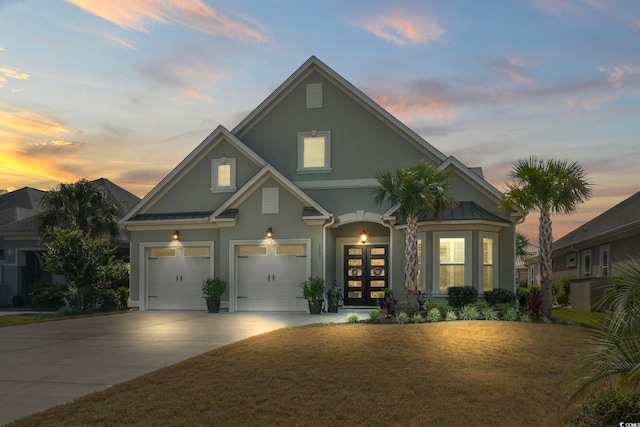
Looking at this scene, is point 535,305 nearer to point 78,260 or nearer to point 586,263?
point 586,263

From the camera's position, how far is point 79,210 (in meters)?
26.9

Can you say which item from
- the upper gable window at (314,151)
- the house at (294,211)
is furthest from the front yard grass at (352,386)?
the upper gable window at (314,151)

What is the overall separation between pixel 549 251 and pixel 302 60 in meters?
12.1

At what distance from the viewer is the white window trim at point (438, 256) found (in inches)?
770

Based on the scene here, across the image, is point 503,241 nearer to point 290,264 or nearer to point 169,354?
point 290,264

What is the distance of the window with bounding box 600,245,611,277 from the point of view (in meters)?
25.8

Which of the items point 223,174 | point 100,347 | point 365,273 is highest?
point 223,174

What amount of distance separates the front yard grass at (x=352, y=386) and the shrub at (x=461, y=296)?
5244mm

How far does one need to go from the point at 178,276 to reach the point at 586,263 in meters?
20.3

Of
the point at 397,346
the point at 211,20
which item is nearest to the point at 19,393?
the point at 397,346

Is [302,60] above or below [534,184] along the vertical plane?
above

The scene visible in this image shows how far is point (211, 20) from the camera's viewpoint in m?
18.3

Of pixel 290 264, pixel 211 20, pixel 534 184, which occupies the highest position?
pixel 211 20

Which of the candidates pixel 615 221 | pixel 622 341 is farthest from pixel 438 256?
pixel 622 341
